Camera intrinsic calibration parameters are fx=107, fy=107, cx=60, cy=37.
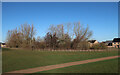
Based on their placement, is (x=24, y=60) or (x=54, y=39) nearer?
(x=24, y=60)

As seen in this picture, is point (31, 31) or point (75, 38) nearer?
point (75, 38)

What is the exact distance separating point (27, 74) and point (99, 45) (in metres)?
27.5

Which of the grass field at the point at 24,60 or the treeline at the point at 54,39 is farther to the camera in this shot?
the treeline at the point at 54,39

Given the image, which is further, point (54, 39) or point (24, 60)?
point (54, 39)

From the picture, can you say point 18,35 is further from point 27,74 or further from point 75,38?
point 27,74

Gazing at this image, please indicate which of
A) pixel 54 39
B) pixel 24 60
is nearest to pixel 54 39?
pixel 54 39

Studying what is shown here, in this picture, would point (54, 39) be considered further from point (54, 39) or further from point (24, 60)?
point (24, 60)

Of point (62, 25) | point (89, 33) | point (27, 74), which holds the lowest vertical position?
point (27, 74)

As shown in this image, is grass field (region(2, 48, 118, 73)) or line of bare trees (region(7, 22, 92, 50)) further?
line of bare trees (region(7, 22, 92, 50))

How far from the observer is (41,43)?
30500 mm

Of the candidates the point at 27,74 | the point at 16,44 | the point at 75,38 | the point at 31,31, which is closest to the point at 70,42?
the point at 75,38

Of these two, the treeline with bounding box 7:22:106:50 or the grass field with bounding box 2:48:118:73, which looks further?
the treeline with bounding box 7:22:106:50

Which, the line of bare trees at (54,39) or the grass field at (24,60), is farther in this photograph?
the line of bare trees at (54,39)

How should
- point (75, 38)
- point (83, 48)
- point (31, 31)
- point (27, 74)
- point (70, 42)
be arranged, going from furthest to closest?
1. point (31, 31)
2. point (75, 38)
3. point (70, 42)
4. point (83, 48)
5. point (27, 74)
